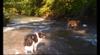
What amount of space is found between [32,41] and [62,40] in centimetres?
25

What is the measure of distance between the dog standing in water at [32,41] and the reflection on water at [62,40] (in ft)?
0.11

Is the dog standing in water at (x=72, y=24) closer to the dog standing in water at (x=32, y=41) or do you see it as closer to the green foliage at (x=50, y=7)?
the green foliage at (x=50, y=7)

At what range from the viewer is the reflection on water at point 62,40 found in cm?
209

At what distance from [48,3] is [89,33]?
433mm

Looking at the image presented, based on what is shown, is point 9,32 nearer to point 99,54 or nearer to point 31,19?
point 31,19

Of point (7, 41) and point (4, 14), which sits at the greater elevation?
point (4, 14)

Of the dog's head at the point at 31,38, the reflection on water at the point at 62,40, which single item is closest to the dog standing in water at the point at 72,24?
the reflection on water at the point at 62,40

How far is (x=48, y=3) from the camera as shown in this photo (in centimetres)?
212

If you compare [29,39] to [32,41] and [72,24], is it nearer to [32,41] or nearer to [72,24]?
[32,41]

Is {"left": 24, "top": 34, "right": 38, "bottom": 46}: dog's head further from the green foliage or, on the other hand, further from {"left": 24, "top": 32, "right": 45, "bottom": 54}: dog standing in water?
the green foliage

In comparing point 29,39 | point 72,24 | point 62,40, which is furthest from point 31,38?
point 72,24

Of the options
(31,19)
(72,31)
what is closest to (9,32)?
(31,19)

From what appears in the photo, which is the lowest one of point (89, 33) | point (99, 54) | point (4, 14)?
point (99, 54)

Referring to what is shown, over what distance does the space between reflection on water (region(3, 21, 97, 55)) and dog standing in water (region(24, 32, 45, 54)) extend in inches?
1.3
